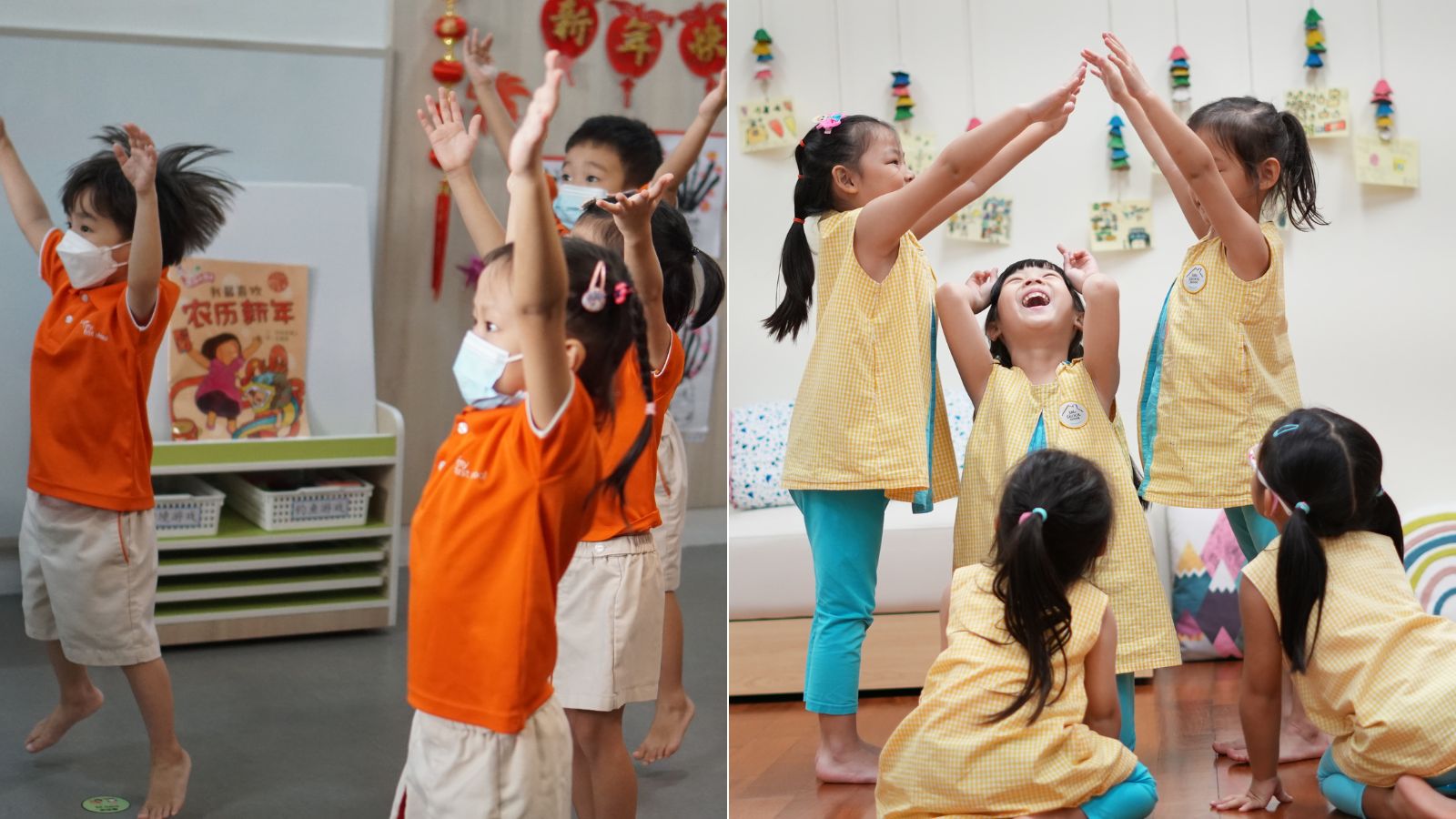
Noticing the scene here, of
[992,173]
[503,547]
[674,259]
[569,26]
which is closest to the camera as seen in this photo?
[503,547]

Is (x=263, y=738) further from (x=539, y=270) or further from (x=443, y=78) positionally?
(x=443, y=78)

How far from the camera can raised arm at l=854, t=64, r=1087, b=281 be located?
178cm

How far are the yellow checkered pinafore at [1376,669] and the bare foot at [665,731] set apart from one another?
986mm

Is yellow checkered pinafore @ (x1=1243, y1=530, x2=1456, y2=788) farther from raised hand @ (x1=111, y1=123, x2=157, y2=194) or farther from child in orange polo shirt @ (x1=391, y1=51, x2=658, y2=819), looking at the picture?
raised hand @ (x1=111, y1=123, x2=157, y2=194)

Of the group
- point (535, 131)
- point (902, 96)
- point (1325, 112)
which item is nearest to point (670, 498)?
point (535, 131)

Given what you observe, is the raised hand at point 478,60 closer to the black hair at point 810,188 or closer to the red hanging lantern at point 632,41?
the black hair at point 810,188

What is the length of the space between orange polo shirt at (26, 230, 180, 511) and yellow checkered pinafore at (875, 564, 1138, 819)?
3.76ft

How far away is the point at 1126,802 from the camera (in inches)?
64.4

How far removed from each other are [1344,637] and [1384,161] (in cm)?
165

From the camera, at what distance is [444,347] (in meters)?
2.92

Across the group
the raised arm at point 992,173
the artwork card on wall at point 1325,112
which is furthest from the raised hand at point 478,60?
the artwork card on wall at point 1325,112

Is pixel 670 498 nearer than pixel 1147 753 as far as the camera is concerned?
No

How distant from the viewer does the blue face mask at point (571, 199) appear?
2.30 meters

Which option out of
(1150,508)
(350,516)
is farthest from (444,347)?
(1150,508)
